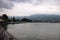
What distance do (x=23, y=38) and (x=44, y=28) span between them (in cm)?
126

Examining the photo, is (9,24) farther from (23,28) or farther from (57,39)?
(57,39)

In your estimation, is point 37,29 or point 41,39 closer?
point 41,39

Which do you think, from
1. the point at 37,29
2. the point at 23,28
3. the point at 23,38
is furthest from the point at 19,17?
the point at 37,29

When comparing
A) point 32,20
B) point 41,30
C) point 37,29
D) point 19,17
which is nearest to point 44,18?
point 32,20

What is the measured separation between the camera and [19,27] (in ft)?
13.1

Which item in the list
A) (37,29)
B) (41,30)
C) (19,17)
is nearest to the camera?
(19,17)

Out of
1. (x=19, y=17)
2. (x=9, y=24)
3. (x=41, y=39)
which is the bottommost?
(x=41, y=39)

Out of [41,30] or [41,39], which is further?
[41,30]

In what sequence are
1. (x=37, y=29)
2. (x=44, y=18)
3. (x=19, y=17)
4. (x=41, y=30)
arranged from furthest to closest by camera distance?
(x=37, y=29)
(x=41, y=30)
(x=19, y=17)
(x=44, y=18)

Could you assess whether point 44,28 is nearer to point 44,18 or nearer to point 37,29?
point 37,29

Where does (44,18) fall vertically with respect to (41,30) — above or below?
above

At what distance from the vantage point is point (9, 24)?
3805mm

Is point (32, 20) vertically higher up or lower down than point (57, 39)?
higher up

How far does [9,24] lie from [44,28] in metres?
1.20
